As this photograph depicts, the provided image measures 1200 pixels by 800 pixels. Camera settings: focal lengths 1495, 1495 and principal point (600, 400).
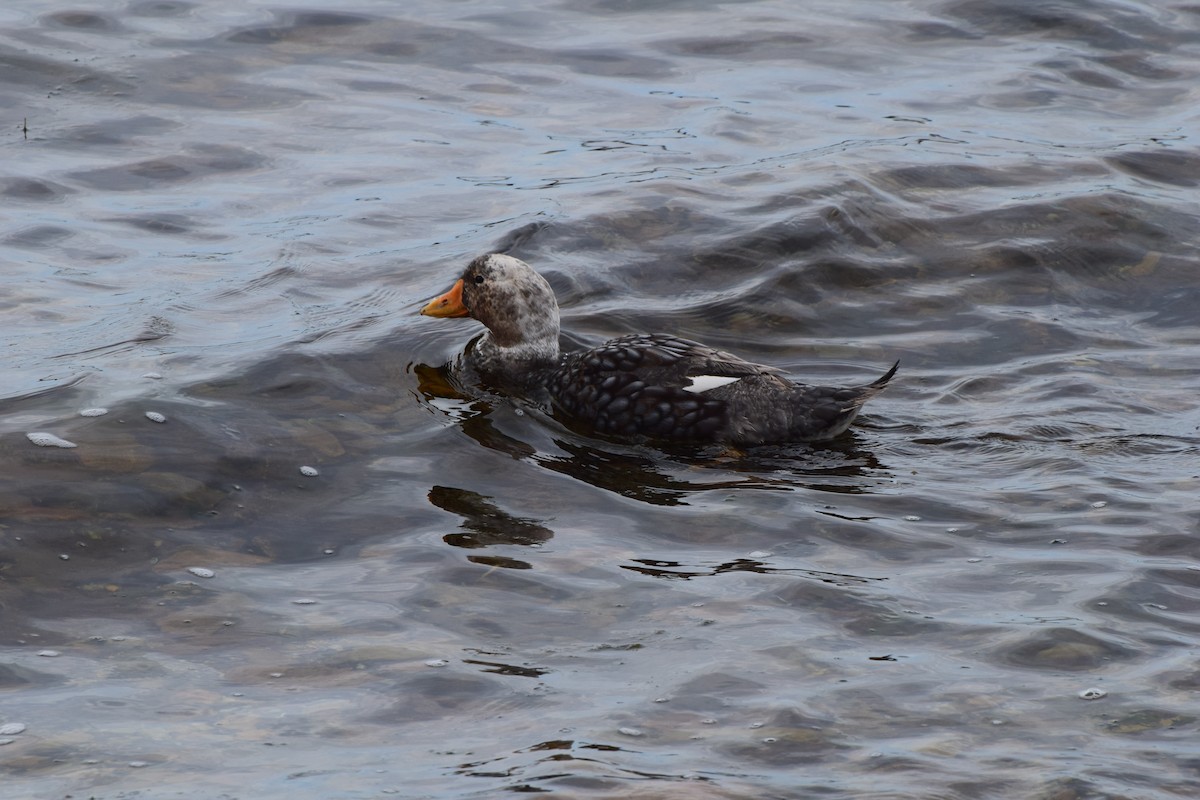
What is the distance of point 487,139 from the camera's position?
1405 centimetres

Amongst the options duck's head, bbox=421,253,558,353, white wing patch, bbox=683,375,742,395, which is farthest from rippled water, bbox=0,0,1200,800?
white wing patch, bbox=683,375,742,395

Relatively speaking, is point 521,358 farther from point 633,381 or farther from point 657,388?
point 657,388

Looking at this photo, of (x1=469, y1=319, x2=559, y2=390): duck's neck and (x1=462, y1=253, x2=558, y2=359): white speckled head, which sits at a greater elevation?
(x1=462, y1=253, x2=558, y2=359): white speckled head

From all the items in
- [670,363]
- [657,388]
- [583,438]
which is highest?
[670,363]

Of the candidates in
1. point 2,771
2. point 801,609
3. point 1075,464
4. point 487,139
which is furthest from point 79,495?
point 487,139

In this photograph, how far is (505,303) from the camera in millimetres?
9438

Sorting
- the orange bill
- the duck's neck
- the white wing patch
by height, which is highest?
the orange bill

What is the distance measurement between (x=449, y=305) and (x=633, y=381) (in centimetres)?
164

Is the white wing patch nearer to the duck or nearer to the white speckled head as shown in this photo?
the duck

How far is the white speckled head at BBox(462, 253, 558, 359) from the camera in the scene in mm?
9422

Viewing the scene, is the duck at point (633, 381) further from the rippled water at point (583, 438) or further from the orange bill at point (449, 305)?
the rippled water at point (583, 438)

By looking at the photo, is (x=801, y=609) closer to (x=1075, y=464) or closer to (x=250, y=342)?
(x=1075, y=464)

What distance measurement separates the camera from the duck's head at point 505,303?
371 inches

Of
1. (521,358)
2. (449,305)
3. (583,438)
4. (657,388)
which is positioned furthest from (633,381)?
(449,305)
